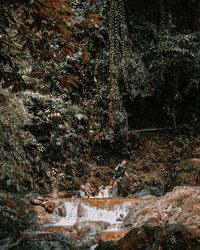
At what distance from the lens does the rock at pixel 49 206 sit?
8.97 meters

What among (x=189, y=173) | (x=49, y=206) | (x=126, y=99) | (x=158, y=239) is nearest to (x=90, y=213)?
(x=49, y=206)

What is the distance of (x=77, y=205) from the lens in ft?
29.6

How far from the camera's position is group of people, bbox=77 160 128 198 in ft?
35.4

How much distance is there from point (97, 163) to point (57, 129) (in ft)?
4.76

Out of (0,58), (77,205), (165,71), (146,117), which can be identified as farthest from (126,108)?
(0,58)

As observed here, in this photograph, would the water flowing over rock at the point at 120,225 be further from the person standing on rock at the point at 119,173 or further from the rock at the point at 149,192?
the person standing on rock at the point at 119,173

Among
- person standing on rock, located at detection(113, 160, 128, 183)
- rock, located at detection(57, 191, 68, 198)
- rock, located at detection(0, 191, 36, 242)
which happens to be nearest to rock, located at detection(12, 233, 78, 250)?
rock, located at detection(0, 191, 36, 242)

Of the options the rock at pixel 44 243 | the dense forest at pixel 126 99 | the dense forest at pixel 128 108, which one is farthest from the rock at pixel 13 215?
the dense forest at pixel 126 99

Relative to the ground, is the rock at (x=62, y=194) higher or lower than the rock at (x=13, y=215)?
lower

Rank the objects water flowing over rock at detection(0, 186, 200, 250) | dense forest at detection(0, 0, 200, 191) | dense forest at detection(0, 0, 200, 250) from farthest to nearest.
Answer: dense forest at detection(0, 0, 200, 191), dense forest at detection(0, 0, 200, 250), water flowing over rock at detection(0, 186, 200, 250)

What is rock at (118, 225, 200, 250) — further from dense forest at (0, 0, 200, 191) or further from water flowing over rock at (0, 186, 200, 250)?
dense forest at (0, 0, 200, 191)

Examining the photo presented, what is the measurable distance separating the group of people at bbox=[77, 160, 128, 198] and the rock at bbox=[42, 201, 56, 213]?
148 cm

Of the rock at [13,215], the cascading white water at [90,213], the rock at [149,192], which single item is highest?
the rock at [13,215]

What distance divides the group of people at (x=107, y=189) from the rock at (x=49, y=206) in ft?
4.85
